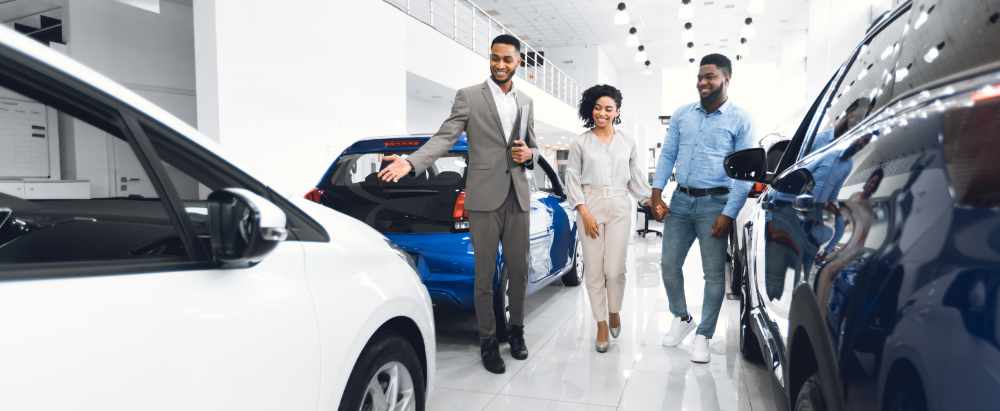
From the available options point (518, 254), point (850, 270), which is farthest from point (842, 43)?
point (850, 270)

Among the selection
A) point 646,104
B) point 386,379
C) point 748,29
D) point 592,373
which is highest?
point 748,29

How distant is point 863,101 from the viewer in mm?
1391

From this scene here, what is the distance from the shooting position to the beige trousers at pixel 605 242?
3.30 meters

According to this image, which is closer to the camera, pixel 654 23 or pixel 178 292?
pixel 178 292

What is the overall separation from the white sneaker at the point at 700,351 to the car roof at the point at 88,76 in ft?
8.80

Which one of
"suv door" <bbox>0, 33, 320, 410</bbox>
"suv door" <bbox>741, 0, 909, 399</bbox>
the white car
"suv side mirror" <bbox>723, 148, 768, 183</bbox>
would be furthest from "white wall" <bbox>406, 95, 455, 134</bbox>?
"suv door" <bbox>0, 33, 320, 410</bbox>

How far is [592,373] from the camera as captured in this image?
9.93 feet

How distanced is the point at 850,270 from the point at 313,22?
5799 mm

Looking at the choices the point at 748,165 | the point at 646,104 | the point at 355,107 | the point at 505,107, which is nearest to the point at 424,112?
the point at 355,107

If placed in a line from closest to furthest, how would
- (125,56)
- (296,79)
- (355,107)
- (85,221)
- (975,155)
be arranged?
(975,155) → (85,221) → (296,79) → (355,107) → (125,56)

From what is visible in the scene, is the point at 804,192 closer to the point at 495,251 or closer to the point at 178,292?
the point at 178,292

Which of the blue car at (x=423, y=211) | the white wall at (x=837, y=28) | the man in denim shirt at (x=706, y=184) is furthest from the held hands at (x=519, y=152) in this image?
the white wall at (x=837, y=28)

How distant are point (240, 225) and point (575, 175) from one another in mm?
2459

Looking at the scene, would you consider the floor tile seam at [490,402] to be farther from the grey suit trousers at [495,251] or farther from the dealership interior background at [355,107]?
the grey suit trousers at [495,251]
